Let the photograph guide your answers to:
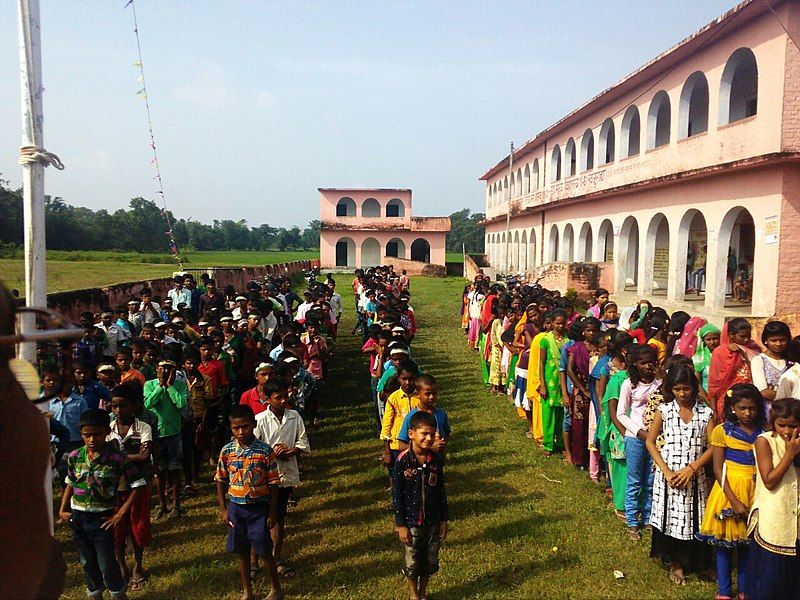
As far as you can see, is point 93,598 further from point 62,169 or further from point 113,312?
point 113,312

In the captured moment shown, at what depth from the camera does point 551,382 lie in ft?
20.8

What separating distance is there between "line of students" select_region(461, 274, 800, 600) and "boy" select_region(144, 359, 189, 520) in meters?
3.60

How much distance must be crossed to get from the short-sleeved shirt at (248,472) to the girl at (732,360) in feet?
12.3

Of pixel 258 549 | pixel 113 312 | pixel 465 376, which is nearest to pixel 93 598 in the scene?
pixel 258 549

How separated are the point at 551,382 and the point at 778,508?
3.07m

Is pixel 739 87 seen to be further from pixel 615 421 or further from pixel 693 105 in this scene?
pixel 615 421

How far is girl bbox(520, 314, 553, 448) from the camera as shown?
6523 millimetres

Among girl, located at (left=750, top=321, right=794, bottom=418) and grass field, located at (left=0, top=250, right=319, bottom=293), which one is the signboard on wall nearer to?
girl, located at (left=750, top=321, right=794, bottom=418)

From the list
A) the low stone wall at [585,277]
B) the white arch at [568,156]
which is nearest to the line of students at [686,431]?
the low stone wall at [585,277]

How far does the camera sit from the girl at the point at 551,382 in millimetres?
6336

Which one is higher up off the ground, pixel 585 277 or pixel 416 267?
Answer: pixel 416 267

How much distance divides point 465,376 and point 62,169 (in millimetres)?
7826

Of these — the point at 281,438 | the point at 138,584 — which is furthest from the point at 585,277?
the point at 138,584

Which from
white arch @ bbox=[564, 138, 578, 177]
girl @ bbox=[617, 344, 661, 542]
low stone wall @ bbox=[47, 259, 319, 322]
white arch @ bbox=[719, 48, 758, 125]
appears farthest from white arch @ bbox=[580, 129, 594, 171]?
girl @ bbox=[617, 344, 661, 542]
